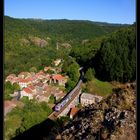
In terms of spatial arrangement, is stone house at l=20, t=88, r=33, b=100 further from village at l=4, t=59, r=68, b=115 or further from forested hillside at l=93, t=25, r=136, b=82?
forested hillside at l=93, t=25, r=136, b=82

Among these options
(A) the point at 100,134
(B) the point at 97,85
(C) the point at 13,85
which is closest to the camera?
(A) the point at 100,134

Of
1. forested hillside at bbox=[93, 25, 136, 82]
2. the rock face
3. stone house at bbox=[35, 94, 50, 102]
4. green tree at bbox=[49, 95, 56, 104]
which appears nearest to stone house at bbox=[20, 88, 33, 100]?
stone house at bbox=[35, 94, 50, 102]

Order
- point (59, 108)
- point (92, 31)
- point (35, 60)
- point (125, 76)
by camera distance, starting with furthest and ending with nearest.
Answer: point (92, 31) → point (35, 60) → point (125, 76) → point (59, 108)

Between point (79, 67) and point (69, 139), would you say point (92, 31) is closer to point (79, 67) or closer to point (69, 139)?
point (79, 67)

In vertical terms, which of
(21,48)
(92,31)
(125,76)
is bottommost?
(125,76)

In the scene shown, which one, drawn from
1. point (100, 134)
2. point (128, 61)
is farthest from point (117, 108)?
point (128, 61)

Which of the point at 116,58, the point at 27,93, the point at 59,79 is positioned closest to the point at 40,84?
the point at 59,79

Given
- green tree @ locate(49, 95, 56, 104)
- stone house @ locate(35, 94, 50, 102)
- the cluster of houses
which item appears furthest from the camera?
the cluster of houses
